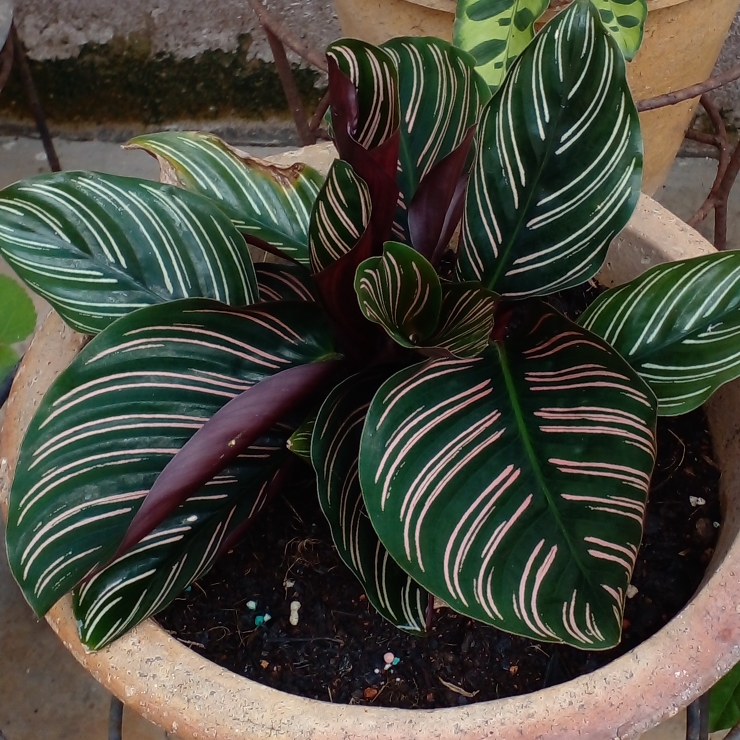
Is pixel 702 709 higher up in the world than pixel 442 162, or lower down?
lower down

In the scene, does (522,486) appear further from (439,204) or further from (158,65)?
(158,65)

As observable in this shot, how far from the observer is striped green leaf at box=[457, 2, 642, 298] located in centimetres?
53

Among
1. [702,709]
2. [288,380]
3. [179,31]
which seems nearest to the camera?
[288,380]

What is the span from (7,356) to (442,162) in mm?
485

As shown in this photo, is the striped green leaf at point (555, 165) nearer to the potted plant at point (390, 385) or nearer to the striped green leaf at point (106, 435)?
the potted plant at point (390, 385)

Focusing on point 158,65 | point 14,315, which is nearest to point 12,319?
point 14,315

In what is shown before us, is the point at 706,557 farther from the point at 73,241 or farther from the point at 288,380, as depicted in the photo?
the point at 73,241

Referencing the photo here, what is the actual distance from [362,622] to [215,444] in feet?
0.91

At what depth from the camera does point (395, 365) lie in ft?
2.11

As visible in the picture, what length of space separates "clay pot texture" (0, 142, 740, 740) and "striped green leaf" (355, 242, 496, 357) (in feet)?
0.81

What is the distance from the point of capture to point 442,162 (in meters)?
0.59

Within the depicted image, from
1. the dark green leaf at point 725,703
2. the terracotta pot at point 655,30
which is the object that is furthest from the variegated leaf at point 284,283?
the dark green leaf at point 725,703

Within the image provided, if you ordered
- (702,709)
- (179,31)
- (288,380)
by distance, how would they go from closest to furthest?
(288,380), (702,709), (179,31)

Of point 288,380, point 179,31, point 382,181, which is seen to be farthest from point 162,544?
point 179,31
